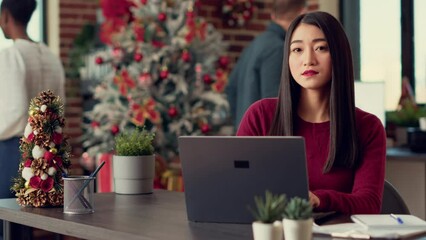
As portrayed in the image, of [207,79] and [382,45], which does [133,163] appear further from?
[382,45]

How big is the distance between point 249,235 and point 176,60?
3.87 meters

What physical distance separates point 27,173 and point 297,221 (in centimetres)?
115

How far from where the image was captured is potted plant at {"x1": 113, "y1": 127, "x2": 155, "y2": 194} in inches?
113

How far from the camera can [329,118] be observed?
2.66 meters

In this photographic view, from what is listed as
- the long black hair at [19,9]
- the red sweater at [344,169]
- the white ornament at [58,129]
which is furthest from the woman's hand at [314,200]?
the long black hair at [19,9]

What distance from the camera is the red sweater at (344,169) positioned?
2430 mm

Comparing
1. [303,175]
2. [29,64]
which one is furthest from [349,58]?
[29,64]

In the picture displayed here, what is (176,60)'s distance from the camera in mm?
5844

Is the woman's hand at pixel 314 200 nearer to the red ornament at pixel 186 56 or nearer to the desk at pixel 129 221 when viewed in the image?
the desk at pixel 129 221

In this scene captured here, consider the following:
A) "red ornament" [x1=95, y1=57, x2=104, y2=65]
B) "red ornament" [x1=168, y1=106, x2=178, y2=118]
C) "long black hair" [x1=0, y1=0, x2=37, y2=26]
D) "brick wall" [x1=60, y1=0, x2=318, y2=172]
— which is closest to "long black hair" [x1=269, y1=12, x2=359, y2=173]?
"long black hair" [x1=0, y1=0, x2=37, y2=26]

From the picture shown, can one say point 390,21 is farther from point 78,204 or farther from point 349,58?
point 78,204

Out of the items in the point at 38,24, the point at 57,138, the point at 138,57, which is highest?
the point at 38,24

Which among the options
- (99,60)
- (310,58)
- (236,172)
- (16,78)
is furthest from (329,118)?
(99,60)

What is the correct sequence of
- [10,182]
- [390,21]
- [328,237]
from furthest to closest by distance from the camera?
[390,21], [10,182], [328,237]
